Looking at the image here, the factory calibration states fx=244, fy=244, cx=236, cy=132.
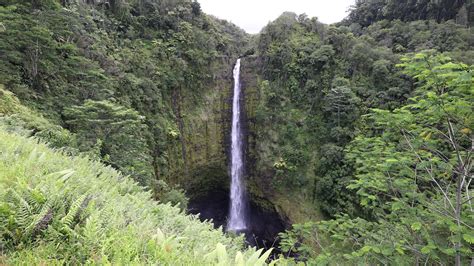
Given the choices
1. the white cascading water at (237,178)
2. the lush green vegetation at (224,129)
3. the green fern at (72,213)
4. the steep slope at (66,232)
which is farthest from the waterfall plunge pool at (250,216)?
the green fern at (72,213)

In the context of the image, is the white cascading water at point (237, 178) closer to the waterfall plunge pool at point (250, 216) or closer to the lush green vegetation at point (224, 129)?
the waterfall plunge pool at point (250, 216)

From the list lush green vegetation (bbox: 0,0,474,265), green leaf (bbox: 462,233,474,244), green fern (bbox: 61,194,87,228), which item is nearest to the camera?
green fern (bbox: 61,194,87,228)

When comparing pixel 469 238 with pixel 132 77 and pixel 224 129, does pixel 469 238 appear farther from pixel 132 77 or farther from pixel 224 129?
pixel 224 129

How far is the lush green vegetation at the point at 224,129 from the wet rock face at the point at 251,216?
1.05 metres

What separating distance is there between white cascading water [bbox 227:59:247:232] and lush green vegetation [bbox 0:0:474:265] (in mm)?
847

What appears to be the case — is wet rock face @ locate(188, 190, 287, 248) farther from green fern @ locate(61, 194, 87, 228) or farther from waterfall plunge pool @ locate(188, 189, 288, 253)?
green fern @ locate(61, 194, 87, 228)

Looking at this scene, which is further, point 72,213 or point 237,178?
point 237,178

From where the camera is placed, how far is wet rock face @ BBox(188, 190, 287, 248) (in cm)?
1756

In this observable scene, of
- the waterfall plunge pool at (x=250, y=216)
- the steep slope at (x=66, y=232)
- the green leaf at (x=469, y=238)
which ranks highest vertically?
the steep slope at (x=66, y=232)

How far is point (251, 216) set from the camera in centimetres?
1923

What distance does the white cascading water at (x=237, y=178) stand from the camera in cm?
1903

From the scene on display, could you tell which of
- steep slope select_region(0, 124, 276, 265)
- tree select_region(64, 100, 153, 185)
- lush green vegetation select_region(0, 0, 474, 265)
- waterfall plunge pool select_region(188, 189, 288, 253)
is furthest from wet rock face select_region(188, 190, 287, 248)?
steep slope select_region(0, 124, 276, 265)

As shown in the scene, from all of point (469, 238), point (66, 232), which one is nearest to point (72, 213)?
point (66, 232)

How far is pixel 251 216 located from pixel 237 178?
3140 mm
